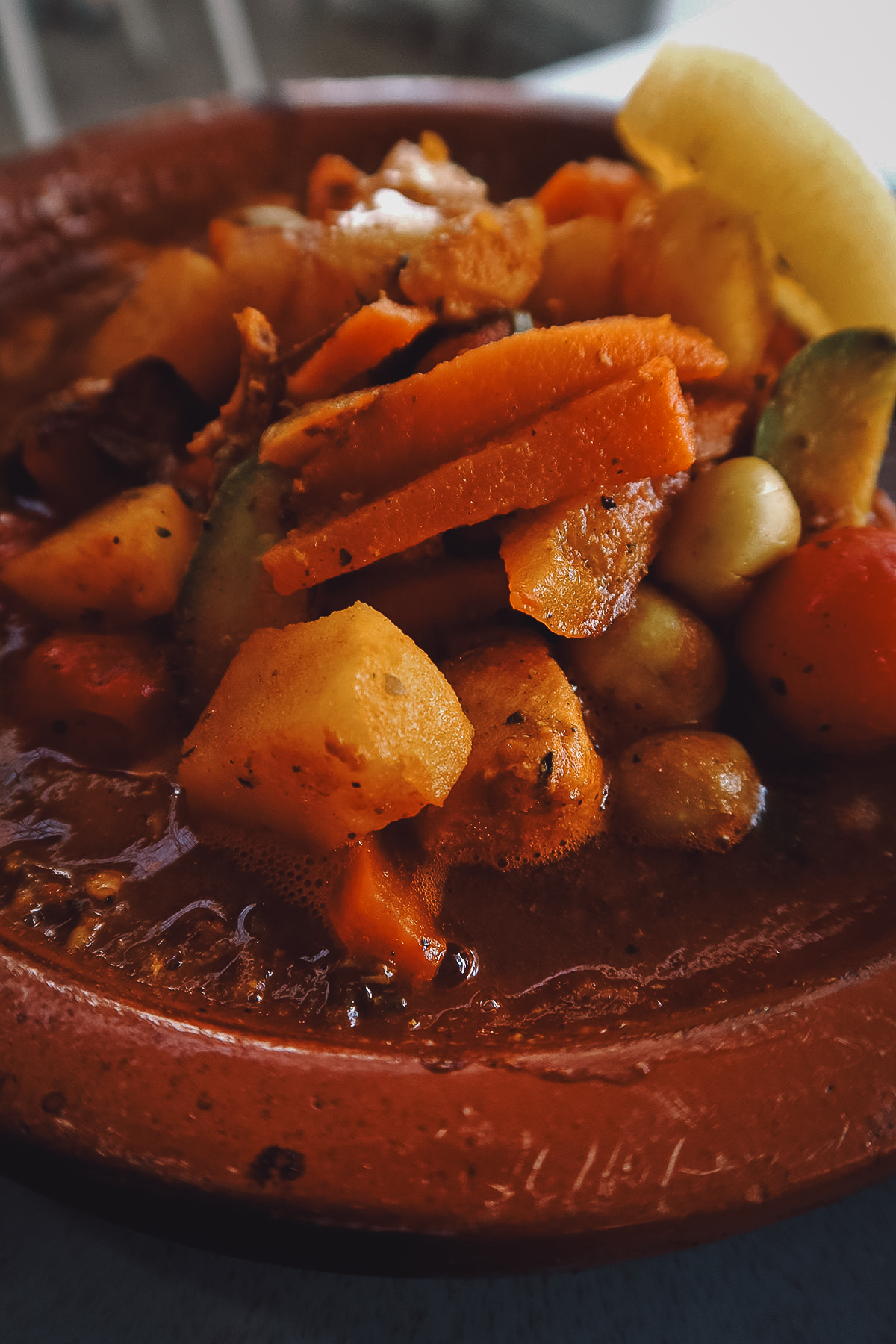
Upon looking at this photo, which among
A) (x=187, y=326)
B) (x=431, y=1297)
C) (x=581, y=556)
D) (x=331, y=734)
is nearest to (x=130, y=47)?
(x=187, y=326)

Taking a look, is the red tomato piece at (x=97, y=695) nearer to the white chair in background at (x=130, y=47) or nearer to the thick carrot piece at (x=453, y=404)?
the thick carrot piece at (x=453, y=404)

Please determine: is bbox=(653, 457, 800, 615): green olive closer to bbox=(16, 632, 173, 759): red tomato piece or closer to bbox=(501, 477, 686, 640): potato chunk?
bbox=(501, 477, 686, 640): potato chunk

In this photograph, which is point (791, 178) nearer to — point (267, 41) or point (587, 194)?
point (587, 194)

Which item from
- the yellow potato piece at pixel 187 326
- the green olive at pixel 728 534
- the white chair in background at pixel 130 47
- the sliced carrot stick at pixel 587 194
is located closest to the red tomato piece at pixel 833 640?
the green olive at pixel 728 534

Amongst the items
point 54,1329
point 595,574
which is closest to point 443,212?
point 595,574

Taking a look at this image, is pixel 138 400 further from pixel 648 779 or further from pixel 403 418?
pixel 648 779

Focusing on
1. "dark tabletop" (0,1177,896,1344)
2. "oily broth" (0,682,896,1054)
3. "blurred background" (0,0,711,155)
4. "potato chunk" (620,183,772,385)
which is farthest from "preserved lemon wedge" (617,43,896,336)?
"blurred background" (0,0,711,155)

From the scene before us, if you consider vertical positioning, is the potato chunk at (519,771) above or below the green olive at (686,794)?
above
